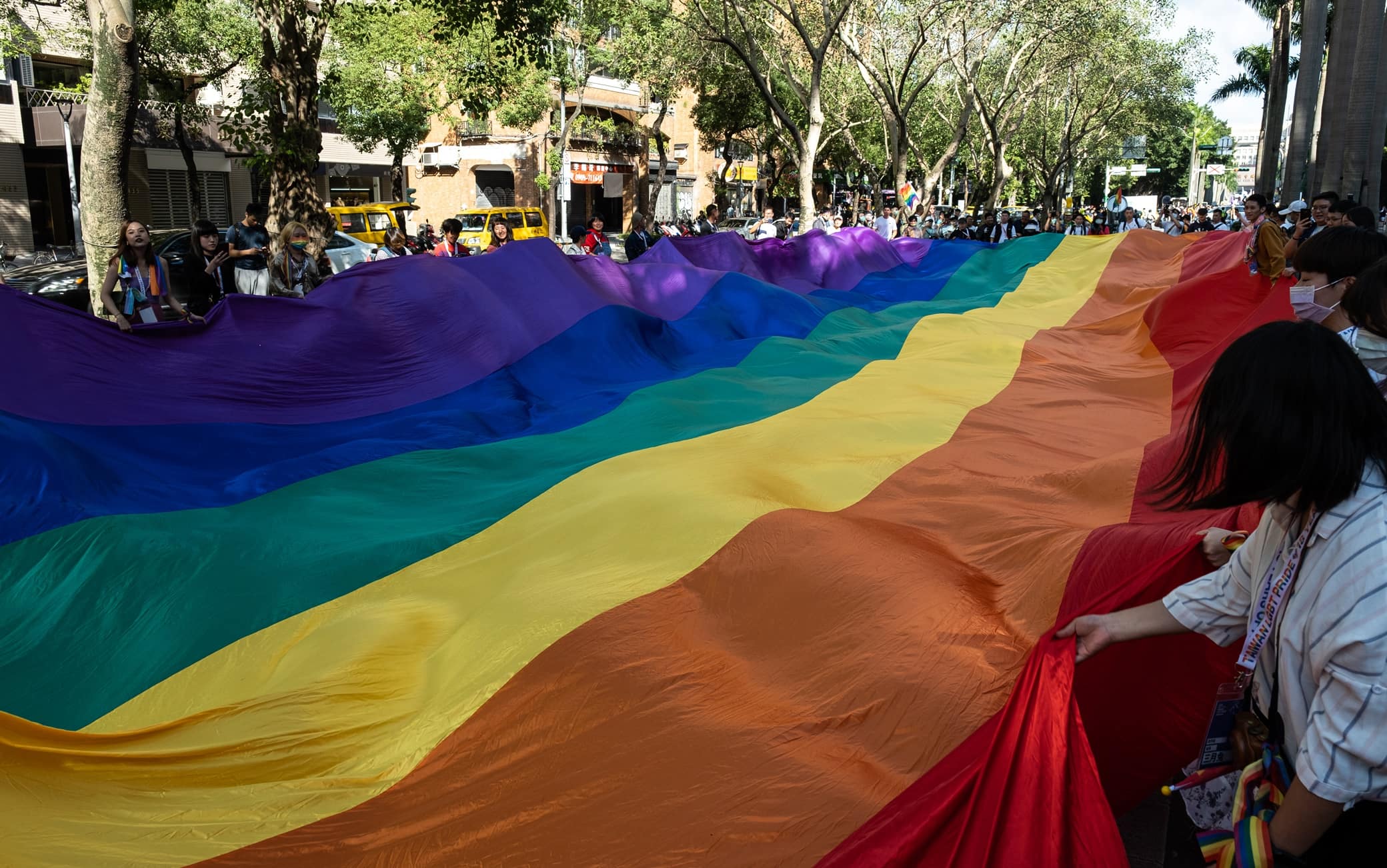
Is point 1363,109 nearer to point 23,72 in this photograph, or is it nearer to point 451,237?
point 451,237

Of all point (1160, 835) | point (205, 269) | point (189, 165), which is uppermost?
point (189, 165)

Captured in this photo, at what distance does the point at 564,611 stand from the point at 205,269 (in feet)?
25.2

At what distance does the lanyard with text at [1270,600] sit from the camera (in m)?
1.61

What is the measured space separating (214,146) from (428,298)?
29.1 metres

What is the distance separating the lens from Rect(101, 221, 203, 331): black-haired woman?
717 centimetres

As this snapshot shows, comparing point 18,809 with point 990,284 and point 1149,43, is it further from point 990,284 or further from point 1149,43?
point 1149,43

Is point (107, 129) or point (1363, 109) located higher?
point (1363, 109)

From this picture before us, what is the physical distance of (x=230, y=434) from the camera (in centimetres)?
495

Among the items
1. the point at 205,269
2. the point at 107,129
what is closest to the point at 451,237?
the point at 205,269

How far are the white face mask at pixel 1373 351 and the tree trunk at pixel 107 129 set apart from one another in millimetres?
8965

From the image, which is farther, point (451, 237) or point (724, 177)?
point (724, 177)

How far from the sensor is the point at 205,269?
29.9 feet

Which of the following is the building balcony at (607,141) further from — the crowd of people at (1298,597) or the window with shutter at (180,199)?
the crowd of people at (1298,597)

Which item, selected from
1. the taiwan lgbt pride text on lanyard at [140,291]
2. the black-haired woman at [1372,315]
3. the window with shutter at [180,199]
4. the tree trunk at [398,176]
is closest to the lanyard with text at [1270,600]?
the black-haired woman at [1372,315]
